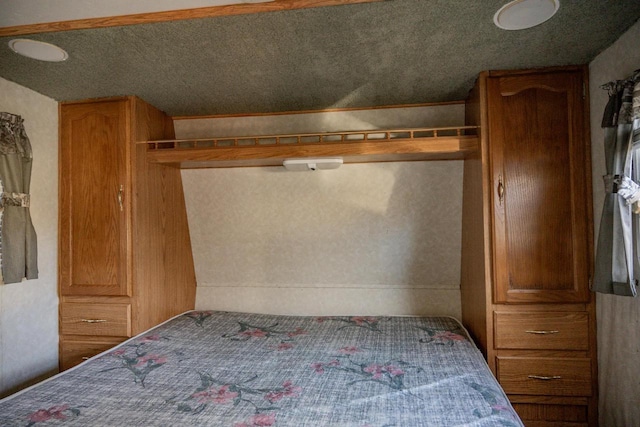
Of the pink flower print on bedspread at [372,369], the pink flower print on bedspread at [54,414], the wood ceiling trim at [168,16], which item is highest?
the wood ceiling trim at [168,16]

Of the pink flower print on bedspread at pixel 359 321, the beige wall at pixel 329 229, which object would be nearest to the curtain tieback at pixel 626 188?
the beige wall at pixel 329 229

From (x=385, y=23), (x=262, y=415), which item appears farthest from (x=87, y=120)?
(x=262, y=415)

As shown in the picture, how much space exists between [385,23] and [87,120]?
72.4 inches

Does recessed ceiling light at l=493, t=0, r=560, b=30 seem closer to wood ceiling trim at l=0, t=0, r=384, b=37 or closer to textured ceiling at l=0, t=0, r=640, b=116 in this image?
textured ceiling at l=0, t=0, r=640, b=116

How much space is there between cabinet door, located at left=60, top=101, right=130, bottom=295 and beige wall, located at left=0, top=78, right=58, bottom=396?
5 centimetres

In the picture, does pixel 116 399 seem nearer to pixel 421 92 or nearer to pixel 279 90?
pixel 279 90

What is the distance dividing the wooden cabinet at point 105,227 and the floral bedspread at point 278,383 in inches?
11.5

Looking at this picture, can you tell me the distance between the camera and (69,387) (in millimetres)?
1410

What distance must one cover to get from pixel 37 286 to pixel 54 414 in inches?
44.8

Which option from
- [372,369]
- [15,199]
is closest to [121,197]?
[15,199]

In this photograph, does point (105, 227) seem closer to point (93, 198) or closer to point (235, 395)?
point (93, 198)

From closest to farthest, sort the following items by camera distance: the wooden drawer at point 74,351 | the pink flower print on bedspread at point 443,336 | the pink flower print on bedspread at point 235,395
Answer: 1. the pink flower print on bedspread at point 235,395
2. the pink flower print on bedspread at point 443,336
3. the wooden drawer at point 74,351

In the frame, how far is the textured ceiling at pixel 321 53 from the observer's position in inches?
52.6

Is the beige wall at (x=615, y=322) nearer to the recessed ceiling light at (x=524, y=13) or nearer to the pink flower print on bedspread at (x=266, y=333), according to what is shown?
the recessed ceiling light at (x=524, y=13)
